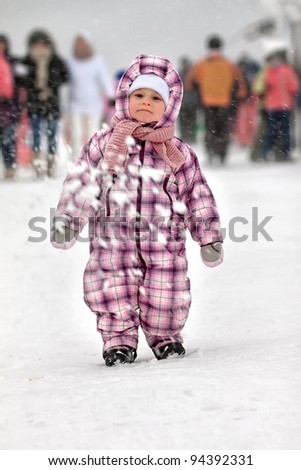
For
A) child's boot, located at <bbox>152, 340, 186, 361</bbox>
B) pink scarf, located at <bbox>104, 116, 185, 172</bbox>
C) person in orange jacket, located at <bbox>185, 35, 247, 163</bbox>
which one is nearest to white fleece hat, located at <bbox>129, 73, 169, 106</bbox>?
pink scarf, located at <bbox>104, 116, 185, 172</bbox>

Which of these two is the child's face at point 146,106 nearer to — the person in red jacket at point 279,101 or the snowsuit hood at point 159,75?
the snowsuit hood at point 159,75

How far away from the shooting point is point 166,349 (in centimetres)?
394

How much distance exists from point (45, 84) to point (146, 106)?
770cm

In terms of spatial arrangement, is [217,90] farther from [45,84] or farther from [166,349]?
[166,349]

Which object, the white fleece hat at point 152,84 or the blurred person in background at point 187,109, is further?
the blurred person in background at point 187,109

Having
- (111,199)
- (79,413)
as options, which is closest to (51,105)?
(111,199)

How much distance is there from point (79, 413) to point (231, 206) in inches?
242

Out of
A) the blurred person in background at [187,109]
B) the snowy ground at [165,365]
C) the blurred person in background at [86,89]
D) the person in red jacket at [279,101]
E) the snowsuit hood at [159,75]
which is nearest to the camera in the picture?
the snowy ground at [165,365]

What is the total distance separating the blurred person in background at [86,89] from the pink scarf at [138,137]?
24.7ft

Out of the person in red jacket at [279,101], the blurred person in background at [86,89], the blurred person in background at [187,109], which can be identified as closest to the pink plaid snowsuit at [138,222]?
the blurred person in background at [86,89]

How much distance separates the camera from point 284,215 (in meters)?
8.55

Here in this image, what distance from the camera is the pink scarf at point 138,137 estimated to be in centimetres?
377

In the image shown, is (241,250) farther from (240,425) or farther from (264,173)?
(264,173)

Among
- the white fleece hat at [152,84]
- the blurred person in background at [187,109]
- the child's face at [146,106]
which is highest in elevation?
the blurred person in background at [187,109]
